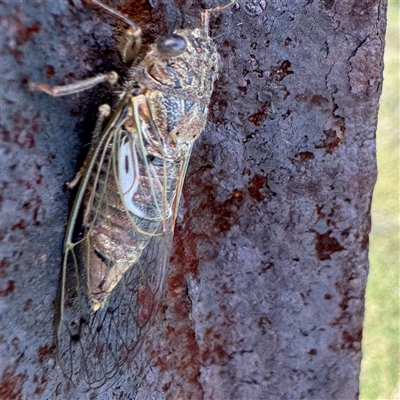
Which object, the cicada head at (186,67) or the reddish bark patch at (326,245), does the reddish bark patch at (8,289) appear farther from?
the reddish bark patch at (326,245)

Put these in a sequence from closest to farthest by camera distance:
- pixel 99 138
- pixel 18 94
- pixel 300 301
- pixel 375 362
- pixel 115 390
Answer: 1. pixel 18 94
2. pixel 99 138
3. pixel 115 390
4. pixel 300 301
5. pixel 375 362

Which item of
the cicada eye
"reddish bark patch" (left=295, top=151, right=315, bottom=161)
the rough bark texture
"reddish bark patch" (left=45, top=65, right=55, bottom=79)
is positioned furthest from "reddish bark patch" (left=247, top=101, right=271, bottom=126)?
"reddish bark patch" (left=45, top=65, right=55, bottom=79)

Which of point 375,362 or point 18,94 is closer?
point 18,94

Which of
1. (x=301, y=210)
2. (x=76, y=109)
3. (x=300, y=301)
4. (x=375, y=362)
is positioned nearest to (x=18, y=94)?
(x=76, y=109)

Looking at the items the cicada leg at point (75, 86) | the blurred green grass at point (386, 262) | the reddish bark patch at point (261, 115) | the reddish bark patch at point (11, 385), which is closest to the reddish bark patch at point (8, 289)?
the reddish bark patch at point (11, 385)

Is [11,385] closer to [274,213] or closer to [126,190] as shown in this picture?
[126,190]

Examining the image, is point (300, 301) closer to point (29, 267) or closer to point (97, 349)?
point (97, 349)

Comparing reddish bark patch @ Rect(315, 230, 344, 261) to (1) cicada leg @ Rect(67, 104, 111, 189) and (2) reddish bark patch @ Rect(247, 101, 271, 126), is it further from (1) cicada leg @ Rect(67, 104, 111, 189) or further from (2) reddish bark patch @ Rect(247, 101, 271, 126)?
(1) cicada leg @ Rect(67, 104, 111, 189)
